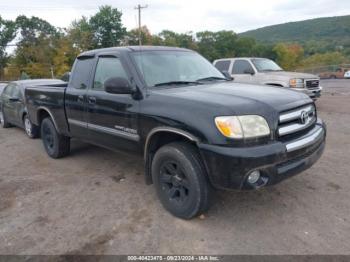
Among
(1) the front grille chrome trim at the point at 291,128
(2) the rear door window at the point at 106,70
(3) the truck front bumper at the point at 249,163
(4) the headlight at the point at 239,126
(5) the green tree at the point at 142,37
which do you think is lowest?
(3) the truck front bumper at the point at 249,163

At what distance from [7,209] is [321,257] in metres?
3.58

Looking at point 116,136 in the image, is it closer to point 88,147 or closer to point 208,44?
point 88,147

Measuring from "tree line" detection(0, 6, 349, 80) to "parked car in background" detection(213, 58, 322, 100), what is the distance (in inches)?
1266

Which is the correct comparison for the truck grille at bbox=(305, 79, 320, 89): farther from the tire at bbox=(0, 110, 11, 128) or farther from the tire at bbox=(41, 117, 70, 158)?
the tire at bbox=(0, 110, 11, 128)

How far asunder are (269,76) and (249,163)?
7.95m

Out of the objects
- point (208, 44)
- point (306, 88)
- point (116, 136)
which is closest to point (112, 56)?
point (116, 136)

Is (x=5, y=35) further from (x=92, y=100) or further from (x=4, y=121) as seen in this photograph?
(x=92, y=100)

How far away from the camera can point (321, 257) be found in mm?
2643

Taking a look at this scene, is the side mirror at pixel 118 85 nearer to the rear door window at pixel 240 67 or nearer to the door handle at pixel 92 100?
the door handle at pixel 92 100

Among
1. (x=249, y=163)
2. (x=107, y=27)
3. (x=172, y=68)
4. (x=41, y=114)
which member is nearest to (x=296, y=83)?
(x=172, y=68)

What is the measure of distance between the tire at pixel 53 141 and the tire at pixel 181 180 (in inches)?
108

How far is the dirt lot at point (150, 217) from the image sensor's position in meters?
2.90

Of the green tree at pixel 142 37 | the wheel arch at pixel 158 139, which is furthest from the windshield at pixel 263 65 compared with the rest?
the green tree at pixel 142 37

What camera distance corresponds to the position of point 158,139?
11.6 ft
